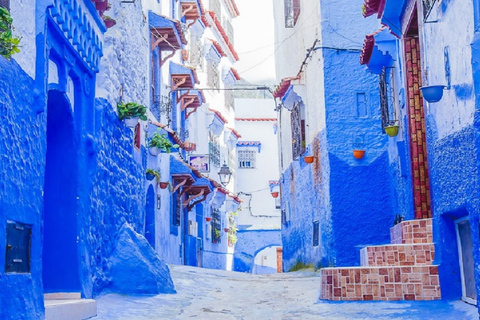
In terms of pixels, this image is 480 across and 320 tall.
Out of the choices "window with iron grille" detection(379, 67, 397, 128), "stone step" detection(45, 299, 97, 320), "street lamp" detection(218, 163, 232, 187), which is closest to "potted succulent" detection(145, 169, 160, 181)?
"window with iron grille" detection(379, 67, 397, 128)

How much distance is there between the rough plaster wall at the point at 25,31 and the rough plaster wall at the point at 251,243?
30442 mm

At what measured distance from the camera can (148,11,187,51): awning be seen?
17.1 meters

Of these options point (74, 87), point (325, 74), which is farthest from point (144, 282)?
point (325, 74)

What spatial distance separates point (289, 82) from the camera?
19.4 m

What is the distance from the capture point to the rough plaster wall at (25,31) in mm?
6207

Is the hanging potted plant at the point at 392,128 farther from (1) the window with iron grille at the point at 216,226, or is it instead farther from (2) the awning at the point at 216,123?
(1) the window with iron grille at the point at 216,226

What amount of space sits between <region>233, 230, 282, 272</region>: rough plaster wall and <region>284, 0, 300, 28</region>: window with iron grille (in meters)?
18.0

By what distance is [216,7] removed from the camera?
1283 inches

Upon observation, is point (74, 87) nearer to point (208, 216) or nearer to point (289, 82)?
point (289, 82)

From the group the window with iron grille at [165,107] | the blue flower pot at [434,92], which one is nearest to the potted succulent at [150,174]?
the window with iron grille at [165,107]

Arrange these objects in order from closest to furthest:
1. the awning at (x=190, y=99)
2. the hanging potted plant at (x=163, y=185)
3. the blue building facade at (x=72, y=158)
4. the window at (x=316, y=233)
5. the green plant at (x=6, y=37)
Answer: the green plant at (x=6, y=37)
the blue building facade at (x=72, y=158)
the window at (x=316, y=233)
the hanging potted plant at (x=163, y=185)
the awning at (x=190, y=99)

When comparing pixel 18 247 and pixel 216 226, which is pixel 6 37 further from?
pixel 216 226

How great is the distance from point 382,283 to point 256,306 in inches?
79.8

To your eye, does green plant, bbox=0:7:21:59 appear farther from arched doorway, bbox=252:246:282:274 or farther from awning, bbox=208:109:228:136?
arched doorway, bbox=252:246:282:274
